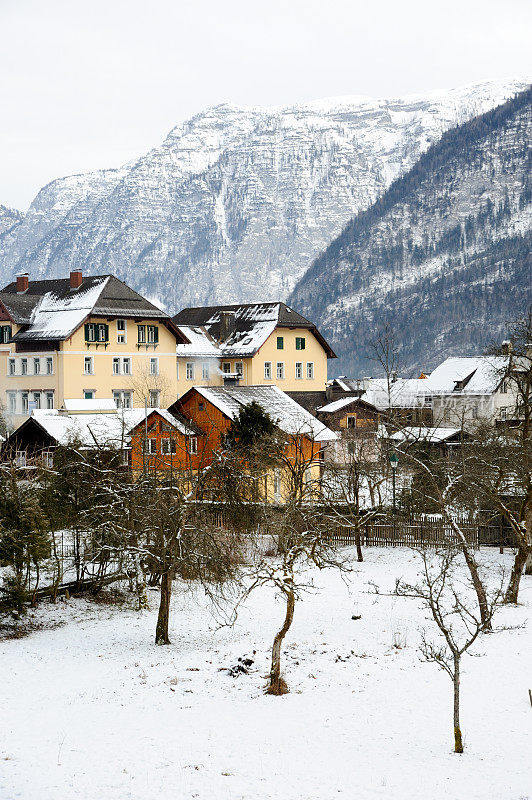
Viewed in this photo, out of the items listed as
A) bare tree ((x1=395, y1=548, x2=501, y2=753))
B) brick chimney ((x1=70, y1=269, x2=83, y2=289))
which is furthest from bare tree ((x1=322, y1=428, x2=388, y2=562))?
brick chimney ((x1=70, y1=269, x2=83, y2=289))

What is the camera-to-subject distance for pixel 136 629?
32812 millimetres

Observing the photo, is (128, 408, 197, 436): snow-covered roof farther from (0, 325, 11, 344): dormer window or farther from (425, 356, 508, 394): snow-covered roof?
(425, 356, 508, 394): snow-covered roof

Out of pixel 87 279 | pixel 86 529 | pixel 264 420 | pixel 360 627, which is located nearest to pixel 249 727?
pixel 360 627

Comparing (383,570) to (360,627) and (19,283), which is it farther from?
(19,283)

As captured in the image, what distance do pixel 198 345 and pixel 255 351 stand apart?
18.9ft

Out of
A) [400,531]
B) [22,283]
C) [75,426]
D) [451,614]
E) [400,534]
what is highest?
[22,283]

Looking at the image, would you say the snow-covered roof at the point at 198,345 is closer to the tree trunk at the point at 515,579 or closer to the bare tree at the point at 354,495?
the bare tree at the point at 354,495

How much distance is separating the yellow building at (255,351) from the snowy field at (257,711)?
53.2m

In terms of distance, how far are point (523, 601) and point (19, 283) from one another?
59.6 m

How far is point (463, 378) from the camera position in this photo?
364 ft

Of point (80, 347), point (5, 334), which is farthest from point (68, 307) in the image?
point (5, 334)

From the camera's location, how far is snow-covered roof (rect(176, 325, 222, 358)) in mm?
86500

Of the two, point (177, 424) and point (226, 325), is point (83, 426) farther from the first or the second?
point (226, 325)

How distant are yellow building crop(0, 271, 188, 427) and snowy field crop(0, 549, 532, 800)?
39.0m
